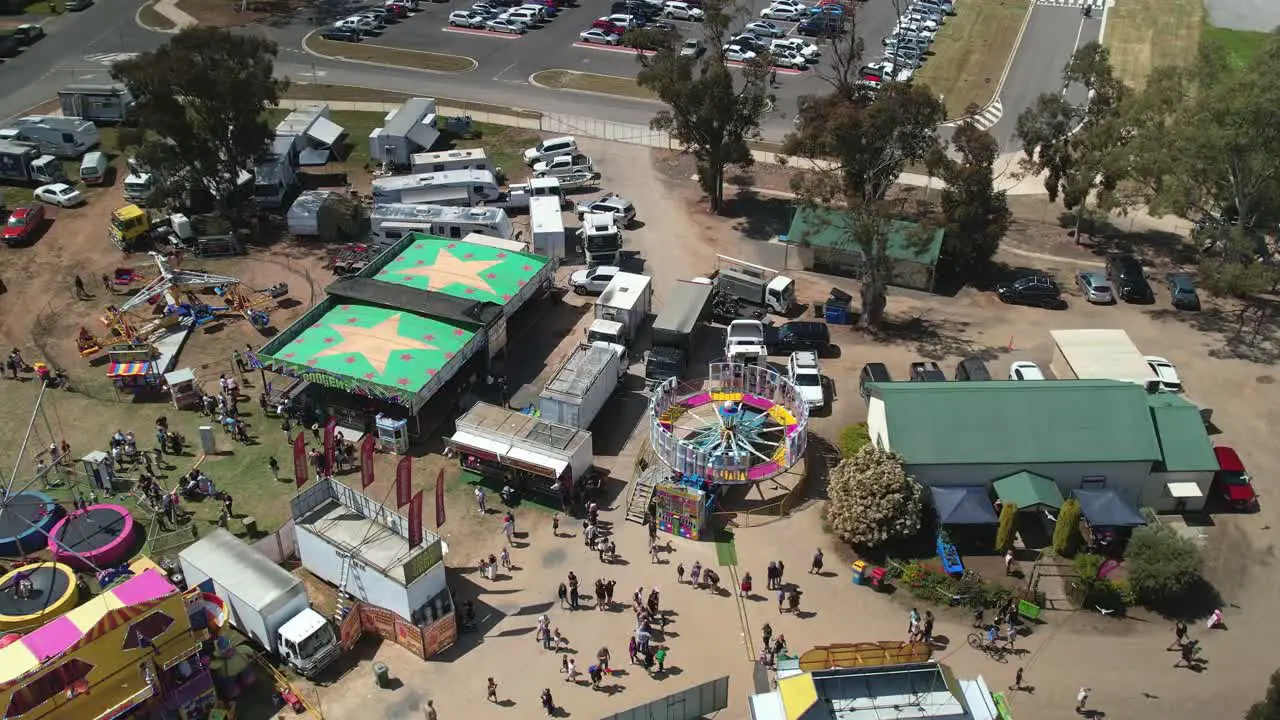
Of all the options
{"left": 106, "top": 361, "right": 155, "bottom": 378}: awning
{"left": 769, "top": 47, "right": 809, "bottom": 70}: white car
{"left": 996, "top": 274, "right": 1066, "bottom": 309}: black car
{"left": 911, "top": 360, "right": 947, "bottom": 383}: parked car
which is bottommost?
{"left": 106, "top": 361, "right": 155, "bottom": 378}: awning

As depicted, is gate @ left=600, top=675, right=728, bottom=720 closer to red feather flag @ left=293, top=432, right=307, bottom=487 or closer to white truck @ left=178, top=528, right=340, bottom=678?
white truck @ left=178, top=528, right=340, bottom=678

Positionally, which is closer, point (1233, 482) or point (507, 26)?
point (1233, 482)

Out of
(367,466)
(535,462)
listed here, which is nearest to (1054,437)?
(535,462)

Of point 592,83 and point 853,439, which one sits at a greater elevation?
point 592,83

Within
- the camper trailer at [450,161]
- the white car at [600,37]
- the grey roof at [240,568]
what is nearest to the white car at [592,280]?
the camper trailer at [450,161]

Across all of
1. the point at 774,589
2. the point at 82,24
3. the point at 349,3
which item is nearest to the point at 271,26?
the point at 349,3

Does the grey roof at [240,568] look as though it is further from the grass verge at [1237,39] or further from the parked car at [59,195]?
the grass verge at [1237,39]

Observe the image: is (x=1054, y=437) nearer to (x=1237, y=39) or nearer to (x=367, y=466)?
(x=367, y=466)

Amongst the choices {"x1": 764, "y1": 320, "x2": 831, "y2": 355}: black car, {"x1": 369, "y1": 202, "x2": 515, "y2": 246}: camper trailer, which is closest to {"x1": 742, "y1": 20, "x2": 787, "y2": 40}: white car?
{"x1": 369, "y1": 202, "x2": 515, "y2": 246}: camper trailer
